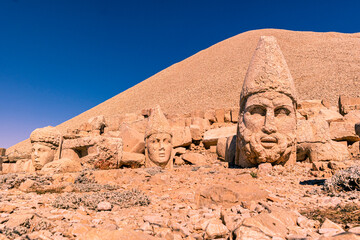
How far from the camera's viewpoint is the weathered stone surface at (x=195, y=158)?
355 inches

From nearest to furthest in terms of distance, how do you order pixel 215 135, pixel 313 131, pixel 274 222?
pixel 274 222 < pixel 313 131 < pixel 215 135

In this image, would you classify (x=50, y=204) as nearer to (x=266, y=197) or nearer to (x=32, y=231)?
(x=32, y=231)

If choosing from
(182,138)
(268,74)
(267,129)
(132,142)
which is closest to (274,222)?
(267,129)

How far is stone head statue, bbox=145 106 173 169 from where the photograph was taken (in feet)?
26.0

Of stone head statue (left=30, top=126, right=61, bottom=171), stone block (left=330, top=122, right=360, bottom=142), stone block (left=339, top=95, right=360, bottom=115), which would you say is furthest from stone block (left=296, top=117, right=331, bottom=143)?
stone head statue (left=30, top=126, right=61, bottom=171)

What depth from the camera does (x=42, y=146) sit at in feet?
24.5

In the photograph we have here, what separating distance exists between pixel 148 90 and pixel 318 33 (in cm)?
3346

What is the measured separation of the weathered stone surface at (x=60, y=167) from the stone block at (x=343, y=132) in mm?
7020

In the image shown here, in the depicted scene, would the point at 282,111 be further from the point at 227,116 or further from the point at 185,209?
the point at 227,116

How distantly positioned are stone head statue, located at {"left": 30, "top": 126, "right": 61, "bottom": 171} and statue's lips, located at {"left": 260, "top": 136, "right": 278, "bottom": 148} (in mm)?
5576

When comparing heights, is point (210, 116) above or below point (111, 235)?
above

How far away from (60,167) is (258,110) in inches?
185

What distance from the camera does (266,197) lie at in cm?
338

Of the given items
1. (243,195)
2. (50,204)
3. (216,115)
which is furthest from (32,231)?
(216,115)
